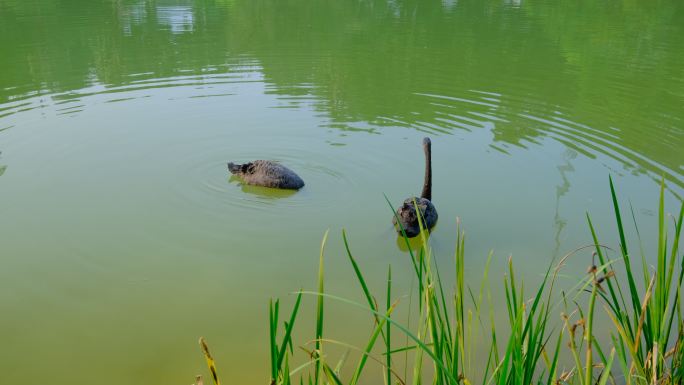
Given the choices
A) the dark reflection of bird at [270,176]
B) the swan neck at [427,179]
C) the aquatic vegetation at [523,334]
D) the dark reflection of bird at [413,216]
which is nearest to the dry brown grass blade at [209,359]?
the aquatic vegetation at [523,334]

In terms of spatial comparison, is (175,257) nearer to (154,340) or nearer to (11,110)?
(154,340)

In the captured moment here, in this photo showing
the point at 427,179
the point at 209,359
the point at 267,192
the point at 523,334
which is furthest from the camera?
the point at 267,192

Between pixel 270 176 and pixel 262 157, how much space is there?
1403 mm

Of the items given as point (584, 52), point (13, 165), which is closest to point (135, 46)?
point (13, 165)

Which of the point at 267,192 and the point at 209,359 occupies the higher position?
the point at 209,359

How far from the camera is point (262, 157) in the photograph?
324 inches

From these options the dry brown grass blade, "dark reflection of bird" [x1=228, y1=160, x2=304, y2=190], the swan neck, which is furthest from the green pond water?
the dry brown grass blade

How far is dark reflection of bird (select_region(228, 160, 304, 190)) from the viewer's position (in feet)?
22.7

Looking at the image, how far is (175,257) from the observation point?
5688mm

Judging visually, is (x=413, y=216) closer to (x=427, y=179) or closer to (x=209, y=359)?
(x=427, y=179)

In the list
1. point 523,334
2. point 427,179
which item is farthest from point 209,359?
point 427,179

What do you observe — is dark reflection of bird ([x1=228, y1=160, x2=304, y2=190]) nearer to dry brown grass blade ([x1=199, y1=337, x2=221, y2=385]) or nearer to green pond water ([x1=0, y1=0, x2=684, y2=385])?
green pond water ([x1=0, y1=0, x2=684, y2=385])

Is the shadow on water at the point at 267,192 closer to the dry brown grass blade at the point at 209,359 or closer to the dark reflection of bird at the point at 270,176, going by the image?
the dark reflection of bird at the point at 270,176

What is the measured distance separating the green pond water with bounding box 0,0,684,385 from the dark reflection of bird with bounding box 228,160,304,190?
0.51 ft
